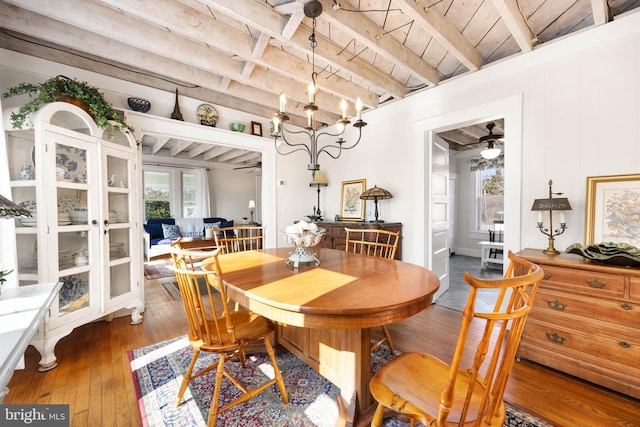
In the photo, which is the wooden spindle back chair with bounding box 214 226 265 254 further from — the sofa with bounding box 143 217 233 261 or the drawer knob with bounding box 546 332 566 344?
the sofa with bounding box 143 217 233 261

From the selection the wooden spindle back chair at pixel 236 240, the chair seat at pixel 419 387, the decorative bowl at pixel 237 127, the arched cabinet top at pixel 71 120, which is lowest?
the chair seat at pixel 419 387

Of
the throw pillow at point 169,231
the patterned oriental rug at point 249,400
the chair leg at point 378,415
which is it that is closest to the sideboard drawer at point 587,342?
the patterned oriental rug at point 249,400

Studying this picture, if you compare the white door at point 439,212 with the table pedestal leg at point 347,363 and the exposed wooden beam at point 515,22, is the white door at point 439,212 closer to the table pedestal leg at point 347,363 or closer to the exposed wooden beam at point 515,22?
the exposed wooden beam at point 515,22

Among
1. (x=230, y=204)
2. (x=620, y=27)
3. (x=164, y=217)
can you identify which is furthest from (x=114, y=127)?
(x=230, y=204)

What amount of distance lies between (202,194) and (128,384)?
6.55 meters

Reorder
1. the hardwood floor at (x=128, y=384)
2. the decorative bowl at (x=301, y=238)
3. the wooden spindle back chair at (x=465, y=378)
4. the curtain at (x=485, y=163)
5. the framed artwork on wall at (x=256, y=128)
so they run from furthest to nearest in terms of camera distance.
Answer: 1. the curtain at (x=485, y=163)
2. the framed artwork on wall at (x=256, y=128)
3. the decorative bowl at (x=301, y=238)
4. the hardwood floor at (x=128, y=384)
5. the wooden spindle back chair at (x=465, y=378)

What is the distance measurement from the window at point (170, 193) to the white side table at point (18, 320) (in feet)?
20.7

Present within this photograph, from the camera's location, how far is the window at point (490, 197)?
19.2 ft

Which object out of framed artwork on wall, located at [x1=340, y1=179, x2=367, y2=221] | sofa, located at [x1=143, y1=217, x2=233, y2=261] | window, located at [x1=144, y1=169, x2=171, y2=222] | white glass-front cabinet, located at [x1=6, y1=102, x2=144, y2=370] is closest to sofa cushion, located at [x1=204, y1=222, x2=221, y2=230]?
sofa, located at [x1=143, y1=217, x2=233, y2=261]

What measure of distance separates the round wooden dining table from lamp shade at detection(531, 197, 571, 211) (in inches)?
49.2

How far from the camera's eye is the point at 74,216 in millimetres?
2248

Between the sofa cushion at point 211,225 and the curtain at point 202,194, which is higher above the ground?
the curtain at point 202,194

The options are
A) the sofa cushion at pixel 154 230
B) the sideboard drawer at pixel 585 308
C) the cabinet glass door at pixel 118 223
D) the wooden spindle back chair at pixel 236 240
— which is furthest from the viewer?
the sofa cushion at pixel 154 230

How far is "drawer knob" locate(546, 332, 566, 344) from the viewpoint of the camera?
1.81 meters
